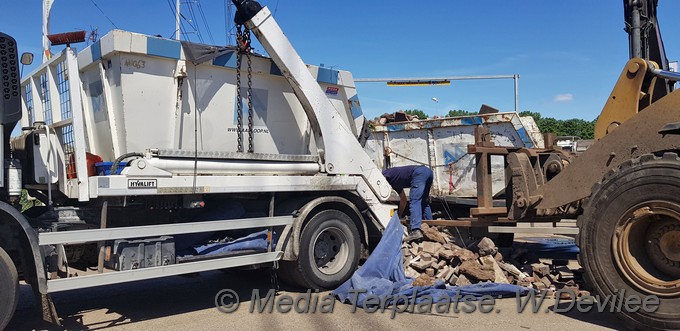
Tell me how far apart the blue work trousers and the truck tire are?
11.0 ft

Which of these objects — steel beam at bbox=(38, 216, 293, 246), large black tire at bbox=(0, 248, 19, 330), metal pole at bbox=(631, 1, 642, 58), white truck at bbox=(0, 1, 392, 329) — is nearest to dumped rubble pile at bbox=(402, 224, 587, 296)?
white truck at bbox=(0, 1, 392, 329)

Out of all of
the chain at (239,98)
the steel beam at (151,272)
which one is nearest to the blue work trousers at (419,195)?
the steel beam at (151,272)

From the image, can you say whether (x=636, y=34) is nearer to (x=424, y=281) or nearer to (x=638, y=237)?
(x=638, y=237)

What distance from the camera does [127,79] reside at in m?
5.76

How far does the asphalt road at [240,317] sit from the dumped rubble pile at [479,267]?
56cm

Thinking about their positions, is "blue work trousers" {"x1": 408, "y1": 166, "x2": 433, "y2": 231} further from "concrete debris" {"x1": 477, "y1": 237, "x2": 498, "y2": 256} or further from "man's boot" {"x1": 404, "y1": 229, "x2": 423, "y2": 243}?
"concrete debris" {"x1": 477, "y1": 237, "x2": 498, "y2": 256}

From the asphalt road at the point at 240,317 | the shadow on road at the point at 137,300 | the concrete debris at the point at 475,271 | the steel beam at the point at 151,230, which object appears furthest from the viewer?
the concrete debris at the point at 475,271

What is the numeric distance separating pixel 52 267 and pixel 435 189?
6997 mm

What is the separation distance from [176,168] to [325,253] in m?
2.17

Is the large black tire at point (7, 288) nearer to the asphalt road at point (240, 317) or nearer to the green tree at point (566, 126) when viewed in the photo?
the asphalt road at point (240, 317)

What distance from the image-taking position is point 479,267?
675 centimetres

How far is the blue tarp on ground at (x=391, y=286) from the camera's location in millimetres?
6207

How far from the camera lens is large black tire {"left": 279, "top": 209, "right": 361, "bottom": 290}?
655 centimetres

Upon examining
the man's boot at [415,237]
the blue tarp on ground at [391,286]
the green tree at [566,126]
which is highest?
the green tree at [566,126]
